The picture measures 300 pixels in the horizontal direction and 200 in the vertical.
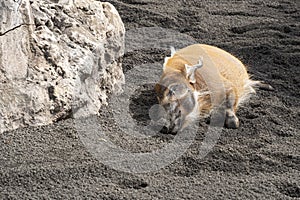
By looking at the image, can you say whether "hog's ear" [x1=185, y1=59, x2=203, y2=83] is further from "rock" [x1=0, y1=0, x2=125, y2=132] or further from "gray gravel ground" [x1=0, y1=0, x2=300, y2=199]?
"rock" [x1=0, y1=0, x2=125, y2=132]

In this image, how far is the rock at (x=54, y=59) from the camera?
301 centimetres

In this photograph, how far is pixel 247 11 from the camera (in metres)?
5.57

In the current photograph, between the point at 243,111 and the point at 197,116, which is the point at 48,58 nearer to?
the point at 197,116

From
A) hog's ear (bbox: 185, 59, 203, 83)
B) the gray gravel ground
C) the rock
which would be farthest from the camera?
hog's ear (bbox: 185, 59, 203, 83)

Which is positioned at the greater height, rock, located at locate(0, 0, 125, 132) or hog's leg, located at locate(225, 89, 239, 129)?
rock, located at locate(0, 0, 125, 132)

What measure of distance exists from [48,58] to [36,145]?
0.51 metres

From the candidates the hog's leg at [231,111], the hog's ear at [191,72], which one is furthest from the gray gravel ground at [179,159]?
the hog's ear at [191,72]

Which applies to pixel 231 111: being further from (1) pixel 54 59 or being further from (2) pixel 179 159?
(1) pixel 54 59

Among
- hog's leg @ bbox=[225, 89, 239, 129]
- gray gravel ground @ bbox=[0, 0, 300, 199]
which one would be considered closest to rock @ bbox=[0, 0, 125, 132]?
gray gravel ground @ bbox=[0, 0, 300, 199]

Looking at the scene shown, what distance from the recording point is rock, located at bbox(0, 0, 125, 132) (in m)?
3.01

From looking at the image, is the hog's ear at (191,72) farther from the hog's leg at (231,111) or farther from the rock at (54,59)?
the rock at (54,59)

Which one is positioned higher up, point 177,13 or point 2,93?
point 2,93

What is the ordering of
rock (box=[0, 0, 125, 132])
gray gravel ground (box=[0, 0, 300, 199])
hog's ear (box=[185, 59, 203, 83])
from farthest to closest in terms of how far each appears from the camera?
hog's ear (box=[185, 59, 203, 83]) → rock (box=[0, 0, 125, 132]) → gray gravel ground (box=[0, 0, 300, 199])

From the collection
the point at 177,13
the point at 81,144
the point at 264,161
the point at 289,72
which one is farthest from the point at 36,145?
the point at 177,13
